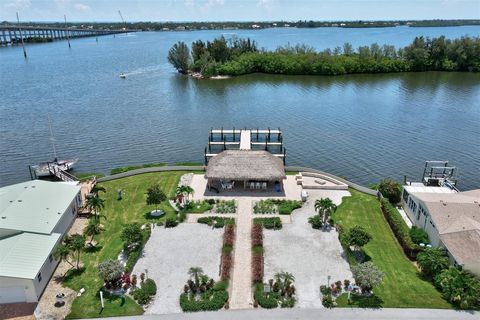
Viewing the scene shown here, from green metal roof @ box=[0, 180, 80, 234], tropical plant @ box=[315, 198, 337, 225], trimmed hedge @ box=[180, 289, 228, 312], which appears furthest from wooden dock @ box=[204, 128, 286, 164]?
trimmed hedge @ box=[180, 289, 228, 312]

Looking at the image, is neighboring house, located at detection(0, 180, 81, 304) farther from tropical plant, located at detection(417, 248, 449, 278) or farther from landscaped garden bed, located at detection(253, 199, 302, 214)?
tropical plant, located at detection(417, 248, 449, 278)

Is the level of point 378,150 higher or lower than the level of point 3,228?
lower

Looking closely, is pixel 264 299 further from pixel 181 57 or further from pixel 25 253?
pixel 181 57

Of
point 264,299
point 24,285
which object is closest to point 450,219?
point 264,299

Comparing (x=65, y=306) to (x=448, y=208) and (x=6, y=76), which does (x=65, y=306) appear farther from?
(x=6, y=76)

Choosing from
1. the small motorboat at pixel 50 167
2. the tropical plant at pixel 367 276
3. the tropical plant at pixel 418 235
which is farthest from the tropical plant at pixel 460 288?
the small motorboat at pixel 50 167

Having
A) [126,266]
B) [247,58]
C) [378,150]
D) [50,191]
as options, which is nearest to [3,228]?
[50,191]
